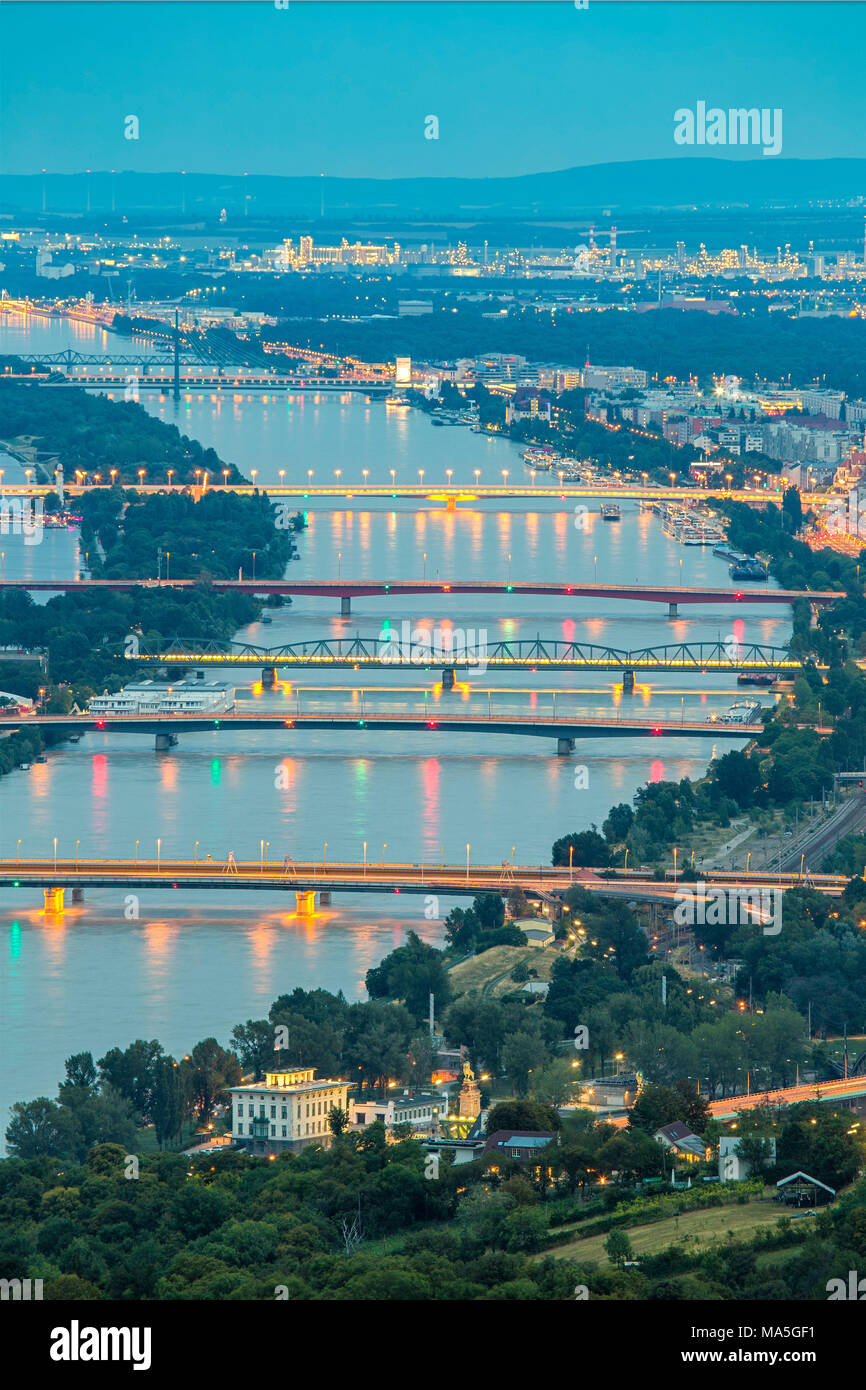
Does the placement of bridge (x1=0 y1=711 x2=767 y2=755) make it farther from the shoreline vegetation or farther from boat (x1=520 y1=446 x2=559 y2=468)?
boat (x1=520 y1=446 x2=559 y2=468)

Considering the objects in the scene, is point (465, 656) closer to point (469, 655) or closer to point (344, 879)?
point (469, 655)

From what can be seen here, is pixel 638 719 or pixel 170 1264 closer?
pixel 170 1264

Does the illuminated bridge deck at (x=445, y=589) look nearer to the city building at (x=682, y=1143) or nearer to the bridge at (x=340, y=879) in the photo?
the bridge at (x=340, y=879)

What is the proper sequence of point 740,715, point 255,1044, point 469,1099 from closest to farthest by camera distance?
point 469,1099 < point 255,1044 < point 740,715

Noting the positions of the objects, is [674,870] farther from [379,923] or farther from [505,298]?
[505,298]

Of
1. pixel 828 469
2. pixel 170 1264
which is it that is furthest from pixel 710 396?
pixel 170 1264

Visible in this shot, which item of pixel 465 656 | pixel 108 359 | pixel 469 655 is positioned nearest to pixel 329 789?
pixel 465 656

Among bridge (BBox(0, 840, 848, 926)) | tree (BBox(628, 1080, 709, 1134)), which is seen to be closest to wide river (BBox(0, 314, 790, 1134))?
bridge (BBox(0, 840, 848, 926))
